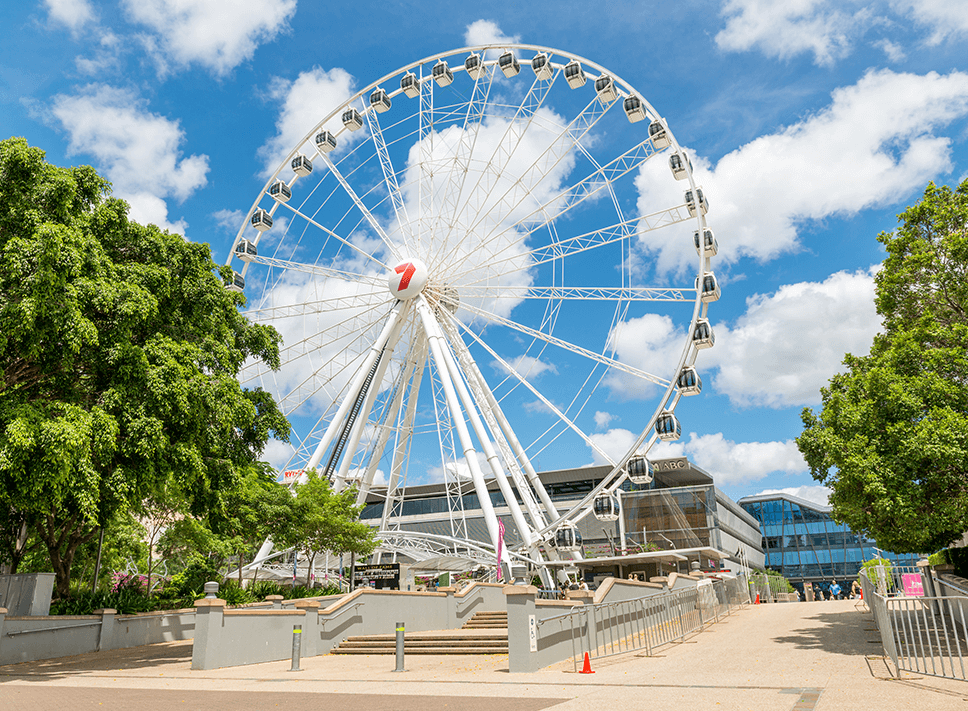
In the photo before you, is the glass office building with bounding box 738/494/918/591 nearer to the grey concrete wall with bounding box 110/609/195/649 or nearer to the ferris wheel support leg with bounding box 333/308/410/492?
the ferris wheel support leg with bounding box 333/308/410/492

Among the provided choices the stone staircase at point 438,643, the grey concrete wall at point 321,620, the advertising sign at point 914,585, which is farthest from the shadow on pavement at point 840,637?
the grey concrete wall at point 321,620

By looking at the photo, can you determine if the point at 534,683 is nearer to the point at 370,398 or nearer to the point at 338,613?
the point at 338,613

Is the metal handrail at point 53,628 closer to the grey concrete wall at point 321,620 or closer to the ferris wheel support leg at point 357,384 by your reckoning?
the grey concrete wall at point 321,620

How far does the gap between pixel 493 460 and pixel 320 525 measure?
23.9 feet

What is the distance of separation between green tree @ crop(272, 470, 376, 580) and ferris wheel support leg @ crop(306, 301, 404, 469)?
3.13 meters

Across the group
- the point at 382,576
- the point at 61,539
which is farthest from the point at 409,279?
the point at 61,539

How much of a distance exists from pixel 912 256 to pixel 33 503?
21.0m

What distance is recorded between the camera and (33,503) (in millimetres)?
14336

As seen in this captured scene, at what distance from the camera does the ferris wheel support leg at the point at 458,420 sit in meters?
27.6

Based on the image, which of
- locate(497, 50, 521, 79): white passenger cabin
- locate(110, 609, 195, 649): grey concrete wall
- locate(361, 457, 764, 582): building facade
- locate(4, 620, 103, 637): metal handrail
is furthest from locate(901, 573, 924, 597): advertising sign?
locate(497, 50, 521, 79): white passenger cabin

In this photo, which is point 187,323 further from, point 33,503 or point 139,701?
point 139,701

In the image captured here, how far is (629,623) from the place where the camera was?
1622 cm

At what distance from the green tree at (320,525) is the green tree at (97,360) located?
775cm

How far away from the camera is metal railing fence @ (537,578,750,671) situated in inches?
579
